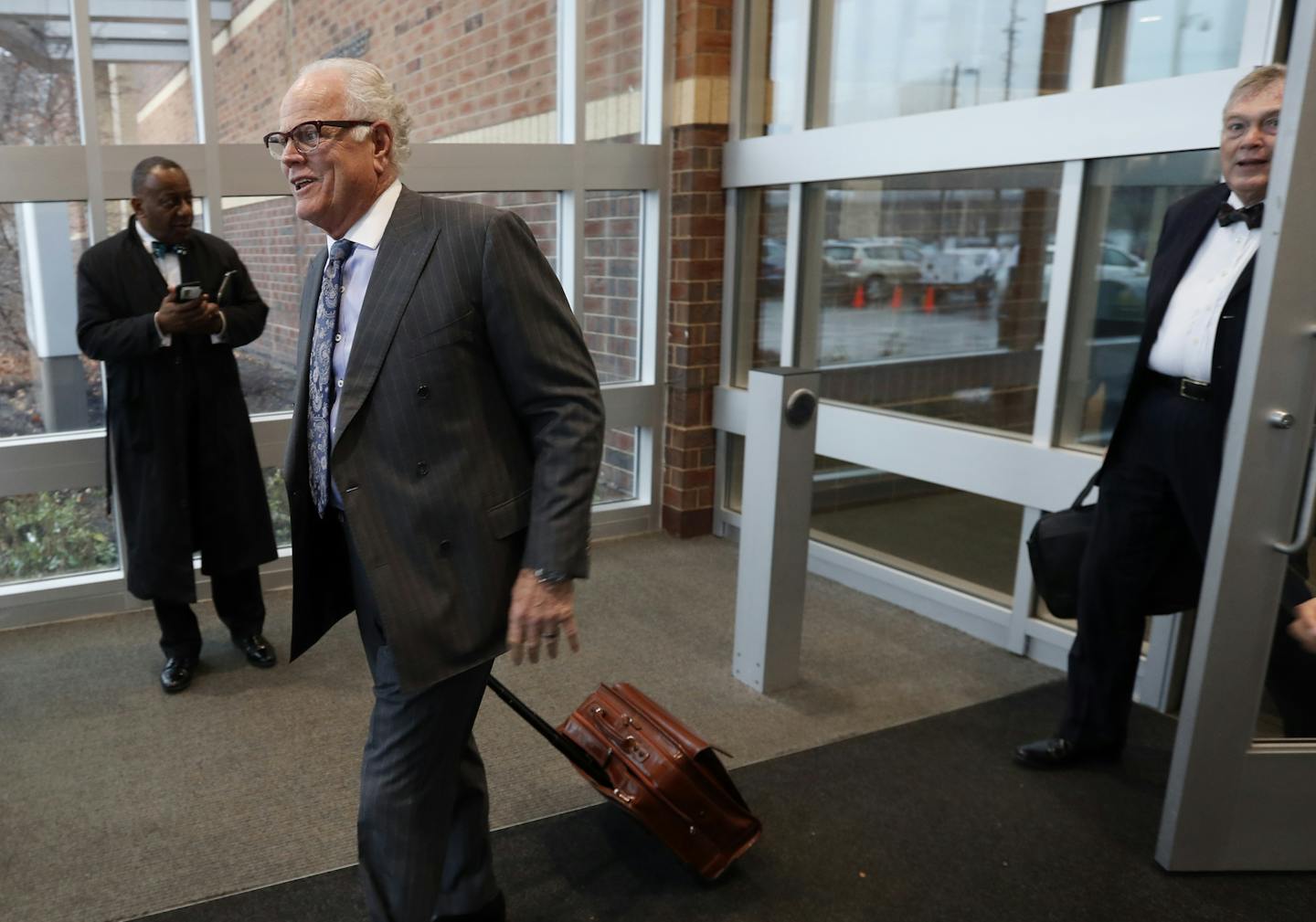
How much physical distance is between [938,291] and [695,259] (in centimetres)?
126

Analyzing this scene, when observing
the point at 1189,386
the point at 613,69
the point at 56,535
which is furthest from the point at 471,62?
the point at 1189,386

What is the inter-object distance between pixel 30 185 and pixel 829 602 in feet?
10.9

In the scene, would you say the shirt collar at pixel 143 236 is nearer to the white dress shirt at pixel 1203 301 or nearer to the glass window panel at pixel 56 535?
the glass window panel at pixel 56 535

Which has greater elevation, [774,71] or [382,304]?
[774,71]

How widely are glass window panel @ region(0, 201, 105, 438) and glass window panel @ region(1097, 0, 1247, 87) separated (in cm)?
353

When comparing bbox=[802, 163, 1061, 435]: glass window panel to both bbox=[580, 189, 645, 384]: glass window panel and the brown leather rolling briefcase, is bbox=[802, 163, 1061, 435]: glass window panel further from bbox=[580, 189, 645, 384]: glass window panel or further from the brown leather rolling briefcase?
the brown leather rolling briefcase

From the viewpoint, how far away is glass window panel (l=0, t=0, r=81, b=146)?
3.56 m

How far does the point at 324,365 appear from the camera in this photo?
68.7 inches

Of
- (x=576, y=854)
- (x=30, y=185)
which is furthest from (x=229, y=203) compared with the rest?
(x=576, y=854)

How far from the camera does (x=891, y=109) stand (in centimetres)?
405

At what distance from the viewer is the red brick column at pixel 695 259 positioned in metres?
4.60

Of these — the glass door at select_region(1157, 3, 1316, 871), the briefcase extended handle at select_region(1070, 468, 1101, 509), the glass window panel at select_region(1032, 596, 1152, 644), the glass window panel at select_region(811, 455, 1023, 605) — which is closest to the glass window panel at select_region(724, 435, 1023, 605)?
the glass window panel at select_region(811, 455, 1023, 605)

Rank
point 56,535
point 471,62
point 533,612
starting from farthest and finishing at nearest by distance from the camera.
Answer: point 471,62 < point 56,535 < point 533,612

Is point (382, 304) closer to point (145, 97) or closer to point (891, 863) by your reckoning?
point (891, 863)
